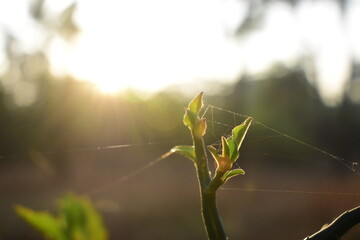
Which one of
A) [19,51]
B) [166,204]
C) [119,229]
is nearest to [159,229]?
[119,229]

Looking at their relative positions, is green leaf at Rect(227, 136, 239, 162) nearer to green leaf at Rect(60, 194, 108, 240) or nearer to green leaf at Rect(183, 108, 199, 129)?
green leaf at Rect(183, 108, 199, 129)

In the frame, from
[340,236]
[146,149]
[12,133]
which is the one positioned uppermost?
[340,236]

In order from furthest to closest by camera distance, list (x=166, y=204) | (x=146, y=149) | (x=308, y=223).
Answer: (x=146, y=149), (x=166, y=204), (x=308, y=223)

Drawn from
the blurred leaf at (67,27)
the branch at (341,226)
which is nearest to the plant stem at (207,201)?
the branch at (341,226)

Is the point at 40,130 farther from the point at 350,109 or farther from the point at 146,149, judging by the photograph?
the point at 350,109

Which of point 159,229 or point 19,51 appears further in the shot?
point 19,51

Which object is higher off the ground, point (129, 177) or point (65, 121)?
point (65, 121)

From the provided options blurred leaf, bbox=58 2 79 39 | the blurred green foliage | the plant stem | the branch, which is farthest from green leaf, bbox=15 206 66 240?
blurred leaf, bbox=58 2 79 39

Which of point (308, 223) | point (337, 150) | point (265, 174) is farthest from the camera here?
point (265, 174)
